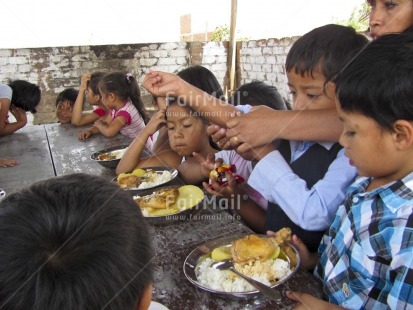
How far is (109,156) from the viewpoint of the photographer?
248 centimetres

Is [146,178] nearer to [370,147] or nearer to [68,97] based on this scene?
[370,147]

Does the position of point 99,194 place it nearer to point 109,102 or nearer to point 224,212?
point 224,212

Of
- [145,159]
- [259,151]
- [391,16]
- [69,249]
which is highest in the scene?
[391,16]

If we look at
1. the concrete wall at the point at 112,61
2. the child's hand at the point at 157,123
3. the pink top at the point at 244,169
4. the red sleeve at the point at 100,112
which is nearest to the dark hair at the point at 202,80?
the child's hand at the point at 157,123

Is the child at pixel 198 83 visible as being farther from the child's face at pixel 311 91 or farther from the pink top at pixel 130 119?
the child's face at pixel 311 91

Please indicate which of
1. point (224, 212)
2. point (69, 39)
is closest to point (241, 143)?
point (224, 212)

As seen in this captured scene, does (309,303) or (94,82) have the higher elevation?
(94,82)

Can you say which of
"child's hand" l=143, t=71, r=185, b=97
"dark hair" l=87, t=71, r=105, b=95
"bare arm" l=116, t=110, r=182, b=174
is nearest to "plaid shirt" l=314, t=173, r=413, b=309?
"child's hand" l=143, t=71, r=185, b=97

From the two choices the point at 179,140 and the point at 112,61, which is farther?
the point at 112,61

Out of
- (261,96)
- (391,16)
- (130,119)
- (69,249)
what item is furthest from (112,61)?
(69,249)

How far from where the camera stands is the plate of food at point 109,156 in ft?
7.37

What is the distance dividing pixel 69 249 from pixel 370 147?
2.48 ft

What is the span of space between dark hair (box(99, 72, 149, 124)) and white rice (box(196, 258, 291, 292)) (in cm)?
292

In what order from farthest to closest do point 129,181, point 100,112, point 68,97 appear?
1. point 68,97
2. point 100,112
3. point 129,181
